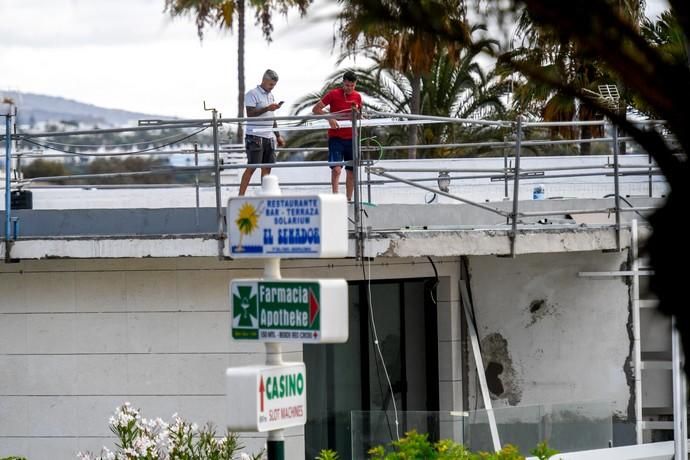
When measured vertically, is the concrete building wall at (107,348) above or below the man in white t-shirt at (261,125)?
below

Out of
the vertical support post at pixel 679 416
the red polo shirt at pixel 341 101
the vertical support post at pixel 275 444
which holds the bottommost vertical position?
the vertical support post at pixel 679 416

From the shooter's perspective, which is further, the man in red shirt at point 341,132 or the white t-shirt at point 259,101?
the white t-shirt at point 259,101

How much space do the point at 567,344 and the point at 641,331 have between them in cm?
102

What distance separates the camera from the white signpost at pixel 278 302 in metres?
6.81

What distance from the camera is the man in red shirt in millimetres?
12969

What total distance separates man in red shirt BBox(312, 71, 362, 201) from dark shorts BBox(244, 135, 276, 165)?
605 mm

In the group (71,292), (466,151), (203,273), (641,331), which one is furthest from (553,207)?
(466,151)

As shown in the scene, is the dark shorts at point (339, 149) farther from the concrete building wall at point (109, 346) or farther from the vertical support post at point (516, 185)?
the vertical support post at point (516, 185)

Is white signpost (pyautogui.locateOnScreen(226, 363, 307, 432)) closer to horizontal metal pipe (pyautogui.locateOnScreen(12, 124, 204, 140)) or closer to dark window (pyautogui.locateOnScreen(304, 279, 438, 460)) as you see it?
horizontal metal pipe (pyautogui.locateOnScreen(12, 124, 204, 140))

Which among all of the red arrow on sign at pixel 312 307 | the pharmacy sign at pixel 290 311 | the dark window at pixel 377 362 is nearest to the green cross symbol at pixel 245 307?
the pharmacy sign at pixel 290 311

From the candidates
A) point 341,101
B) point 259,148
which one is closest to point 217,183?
point 259,148

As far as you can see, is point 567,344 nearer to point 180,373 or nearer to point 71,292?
point 180,373

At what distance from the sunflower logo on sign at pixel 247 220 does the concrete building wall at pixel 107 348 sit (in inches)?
204

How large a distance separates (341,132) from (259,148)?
2.84ft
